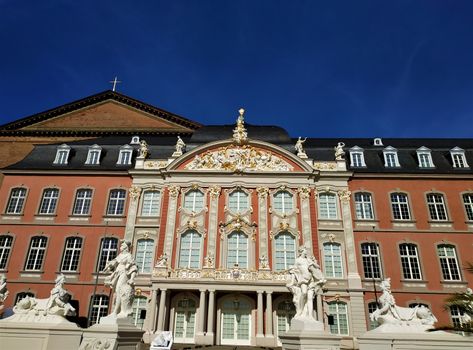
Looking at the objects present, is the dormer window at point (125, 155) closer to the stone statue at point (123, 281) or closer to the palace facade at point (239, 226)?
the palace facade at point (239, 226)

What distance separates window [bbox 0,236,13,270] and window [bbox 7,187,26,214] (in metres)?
1.95

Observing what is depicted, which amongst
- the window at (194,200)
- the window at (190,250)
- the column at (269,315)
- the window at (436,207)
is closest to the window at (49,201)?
the window at (194,200)

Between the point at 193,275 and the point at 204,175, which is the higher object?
the point at 204,175

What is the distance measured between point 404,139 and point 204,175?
17.8m

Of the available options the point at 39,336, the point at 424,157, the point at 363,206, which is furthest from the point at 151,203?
the point at 424,157

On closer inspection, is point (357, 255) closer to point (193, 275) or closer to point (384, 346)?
point (193, 275)

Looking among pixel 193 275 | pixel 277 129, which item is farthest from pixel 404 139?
pixel 193 275

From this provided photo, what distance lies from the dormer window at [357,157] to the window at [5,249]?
79.3 ft

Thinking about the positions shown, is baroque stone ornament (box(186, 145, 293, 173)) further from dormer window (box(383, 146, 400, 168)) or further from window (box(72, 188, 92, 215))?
window (box(72, 188, 92, 215))

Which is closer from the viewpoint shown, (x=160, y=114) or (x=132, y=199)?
(x=132, y=199)

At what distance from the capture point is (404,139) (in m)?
31.1

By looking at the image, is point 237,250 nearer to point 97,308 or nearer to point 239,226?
point 239,226

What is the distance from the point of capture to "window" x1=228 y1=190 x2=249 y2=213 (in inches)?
984

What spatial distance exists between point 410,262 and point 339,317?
5820 mm
